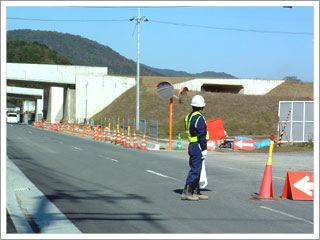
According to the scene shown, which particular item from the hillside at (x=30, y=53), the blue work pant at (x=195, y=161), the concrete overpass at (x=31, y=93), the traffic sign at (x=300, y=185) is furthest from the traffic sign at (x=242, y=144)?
the hillside at (x=30, y=53)

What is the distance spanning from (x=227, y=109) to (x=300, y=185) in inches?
2016

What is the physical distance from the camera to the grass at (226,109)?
54.2 metres

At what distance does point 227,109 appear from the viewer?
203ft

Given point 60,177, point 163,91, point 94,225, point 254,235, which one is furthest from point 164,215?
point 163,91

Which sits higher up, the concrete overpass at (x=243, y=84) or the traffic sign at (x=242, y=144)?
the concrete overpass at (x=243, y=84)

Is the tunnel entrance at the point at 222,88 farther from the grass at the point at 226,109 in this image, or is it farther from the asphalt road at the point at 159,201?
the asphalt road at the point at 159,201

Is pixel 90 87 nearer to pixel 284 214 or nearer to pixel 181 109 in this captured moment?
pixel 181 109

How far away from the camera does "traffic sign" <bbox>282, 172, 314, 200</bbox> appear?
A: 35.9ft

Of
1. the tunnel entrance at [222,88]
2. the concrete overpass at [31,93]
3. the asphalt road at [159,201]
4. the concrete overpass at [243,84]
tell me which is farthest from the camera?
the concrete overpass at [31,93]

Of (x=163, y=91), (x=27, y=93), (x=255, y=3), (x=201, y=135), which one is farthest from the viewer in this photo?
(x=27, y=93)

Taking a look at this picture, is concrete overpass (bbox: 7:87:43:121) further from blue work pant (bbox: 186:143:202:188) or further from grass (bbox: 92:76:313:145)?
blue work pant (bbox: 186:143:202:188)

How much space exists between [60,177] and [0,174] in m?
6.89

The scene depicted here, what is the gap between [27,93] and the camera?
101125 mm

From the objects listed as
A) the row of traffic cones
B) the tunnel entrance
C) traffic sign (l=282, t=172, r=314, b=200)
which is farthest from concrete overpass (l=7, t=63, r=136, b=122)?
traffic sign (l=282, t=172, r=314, b=200)
